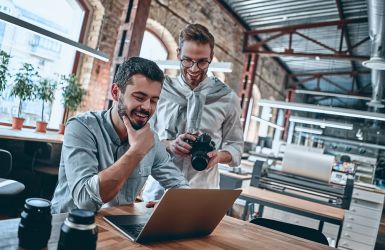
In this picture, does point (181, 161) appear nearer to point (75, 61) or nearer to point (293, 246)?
point (293, 246)

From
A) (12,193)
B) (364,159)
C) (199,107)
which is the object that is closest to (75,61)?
(12,193)

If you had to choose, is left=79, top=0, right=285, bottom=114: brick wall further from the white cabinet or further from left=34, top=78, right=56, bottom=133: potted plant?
the white cabinet

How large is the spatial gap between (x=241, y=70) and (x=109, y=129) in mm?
8379

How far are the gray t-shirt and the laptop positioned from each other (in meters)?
0.13

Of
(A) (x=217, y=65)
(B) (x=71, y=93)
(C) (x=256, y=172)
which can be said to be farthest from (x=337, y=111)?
(B) (x=71, y=93)

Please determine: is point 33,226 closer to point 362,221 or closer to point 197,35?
point 197,35

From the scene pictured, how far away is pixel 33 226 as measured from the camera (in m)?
0.80

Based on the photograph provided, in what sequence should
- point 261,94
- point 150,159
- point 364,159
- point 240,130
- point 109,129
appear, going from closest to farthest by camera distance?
1. point 109,129
2. point 150,159
3. point 240,130
4. point 261,94
5. point 364,159

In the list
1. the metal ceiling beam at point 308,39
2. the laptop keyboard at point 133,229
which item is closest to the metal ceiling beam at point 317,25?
the metal ceiling beam at point 308,39

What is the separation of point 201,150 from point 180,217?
1.71 feet

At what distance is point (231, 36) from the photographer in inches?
343

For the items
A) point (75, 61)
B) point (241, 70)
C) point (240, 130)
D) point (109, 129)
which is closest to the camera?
point (109, 129)

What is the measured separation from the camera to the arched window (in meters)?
4.54

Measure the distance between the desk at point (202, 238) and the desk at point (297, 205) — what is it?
59.4 inches
